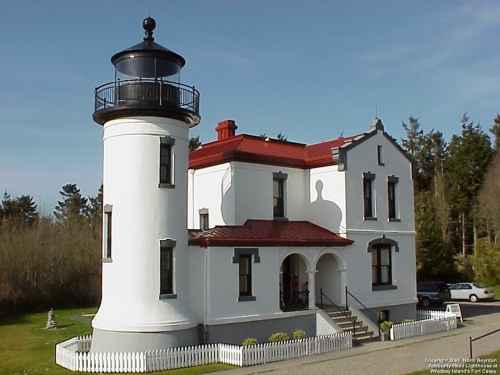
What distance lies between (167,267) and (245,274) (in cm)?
297

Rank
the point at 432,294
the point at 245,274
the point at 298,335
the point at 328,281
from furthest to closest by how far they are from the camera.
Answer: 1. the point at 432,294
2. the point at 328,281
3. the point at 245,274
4. the point at 298,335

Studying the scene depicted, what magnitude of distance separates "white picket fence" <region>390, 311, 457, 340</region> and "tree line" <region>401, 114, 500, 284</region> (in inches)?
730

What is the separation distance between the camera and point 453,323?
2395 cm

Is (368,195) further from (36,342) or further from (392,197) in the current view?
(36,342)

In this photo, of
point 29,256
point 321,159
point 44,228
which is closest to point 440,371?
point 321,159

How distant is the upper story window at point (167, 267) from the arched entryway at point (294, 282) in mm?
5550

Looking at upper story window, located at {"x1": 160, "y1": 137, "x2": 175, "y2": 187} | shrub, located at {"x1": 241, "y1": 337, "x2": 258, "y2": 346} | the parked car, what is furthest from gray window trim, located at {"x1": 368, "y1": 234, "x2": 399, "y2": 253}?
the parked car

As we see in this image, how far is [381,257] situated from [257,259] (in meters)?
7.62

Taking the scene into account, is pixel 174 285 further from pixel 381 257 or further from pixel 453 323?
pixel 453 323

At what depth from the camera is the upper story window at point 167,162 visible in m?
18.0

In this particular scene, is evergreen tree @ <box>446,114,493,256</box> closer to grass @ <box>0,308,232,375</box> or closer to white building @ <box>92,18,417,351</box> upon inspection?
white building @ <box>92,18,417,351</box>

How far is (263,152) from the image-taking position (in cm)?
2352

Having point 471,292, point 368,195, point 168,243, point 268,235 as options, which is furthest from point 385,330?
point 471,292

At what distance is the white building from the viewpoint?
17.5 m
